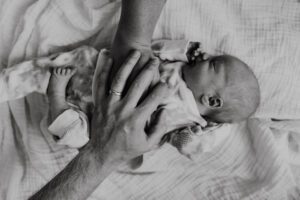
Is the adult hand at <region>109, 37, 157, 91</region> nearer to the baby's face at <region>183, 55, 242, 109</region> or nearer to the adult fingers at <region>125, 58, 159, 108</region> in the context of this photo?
the adult fingers at <region>125, 58, 159, 108</region>

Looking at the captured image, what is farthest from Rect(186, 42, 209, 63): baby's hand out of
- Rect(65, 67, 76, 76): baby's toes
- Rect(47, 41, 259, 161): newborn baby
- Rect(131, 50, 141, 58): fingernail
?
Rect(65, 67, 76, 76): baby's toes

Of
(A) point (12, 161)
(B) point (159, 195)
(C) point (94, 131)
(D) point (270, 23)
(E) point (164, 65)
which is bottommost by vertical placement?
(B) point (159, 195)

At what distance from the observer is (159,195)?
1.62m

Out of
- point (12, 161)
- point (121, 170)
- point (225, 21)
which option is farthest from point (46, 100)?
point (225, 21)

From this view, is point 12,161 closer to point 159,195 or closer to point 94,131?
point 94,131

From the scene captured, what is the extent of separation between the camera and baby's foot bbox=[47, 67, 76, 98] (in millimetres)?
1362

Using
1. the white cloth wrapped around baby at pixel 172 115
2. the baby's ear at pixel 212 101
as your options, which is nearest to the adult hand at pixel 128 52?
the white cloth wrapped around baby at pixel 172 115

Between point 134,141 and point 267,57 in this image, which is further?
point 267,57

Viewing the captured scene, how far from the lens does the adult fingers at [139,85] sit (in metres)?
1.17

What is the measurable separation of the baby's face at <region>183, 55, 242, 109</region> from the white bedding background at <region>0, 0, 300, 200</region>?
23 centimetres

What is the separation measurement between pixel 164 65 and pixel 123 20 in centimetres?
22

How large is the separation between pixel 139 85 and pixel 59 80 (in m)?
0.34

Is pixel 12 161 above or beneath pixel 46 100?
beneath

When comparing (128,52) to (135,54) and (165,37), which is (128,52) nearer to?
(135,54)
